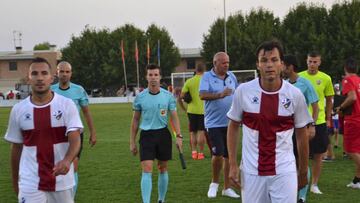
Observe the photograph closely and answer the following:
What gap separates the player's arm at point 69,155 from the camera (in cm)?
448

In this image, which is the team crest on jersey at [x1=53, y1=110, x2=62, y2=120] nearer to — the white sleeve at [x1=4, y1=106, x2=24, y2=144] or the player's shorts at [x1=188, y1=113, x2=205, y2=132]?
the white sleeve at [x1=4, y1=106, x2=24, y2=144]

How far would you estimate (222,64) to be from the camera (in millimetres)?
8266

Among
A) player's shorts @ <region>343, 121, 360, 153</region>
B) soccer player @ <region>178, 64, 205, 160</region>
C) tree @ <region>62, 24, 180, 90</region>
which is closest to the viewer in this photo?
player's shorts @ <region>343, 121, 360, 153</region>

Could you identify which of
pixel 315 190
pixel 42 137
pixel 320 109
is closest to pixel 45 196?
pixel 42 137

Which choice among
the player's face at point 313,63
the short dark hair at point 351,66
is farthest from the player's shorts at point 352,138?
the player's face at point 313,63

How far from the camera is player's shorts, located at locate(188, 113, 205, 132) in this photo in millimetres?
12484

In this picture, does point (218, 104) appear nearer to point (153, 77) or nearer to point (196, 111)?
point (153, 77)

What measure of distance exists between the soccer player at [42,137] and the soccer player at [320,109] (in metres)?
4.40

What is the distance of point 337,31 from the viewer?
50469 mm

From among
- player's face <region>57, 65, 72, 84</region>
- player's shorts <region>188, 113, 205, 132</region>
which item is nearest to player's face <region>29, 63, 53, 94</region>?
player's face <region>57, 65, 72, 84</region>

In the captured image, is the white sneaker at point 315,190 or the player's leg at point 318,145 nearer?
the player's leg at point 318,145

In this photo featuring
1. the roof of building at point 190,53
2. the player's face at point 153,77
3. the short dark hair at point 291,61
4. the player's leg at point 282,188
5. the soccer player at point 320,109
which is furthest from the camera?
the roof of building at point 190,53

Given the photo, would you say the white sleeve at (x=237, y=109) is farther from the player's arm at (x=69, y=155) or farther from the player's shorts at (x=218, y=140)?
the player's shorts at (x=218, y=140)

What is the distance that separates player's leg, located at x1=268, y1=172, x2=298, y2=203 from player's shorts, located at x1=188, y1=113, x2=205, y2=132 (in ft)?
26.2
